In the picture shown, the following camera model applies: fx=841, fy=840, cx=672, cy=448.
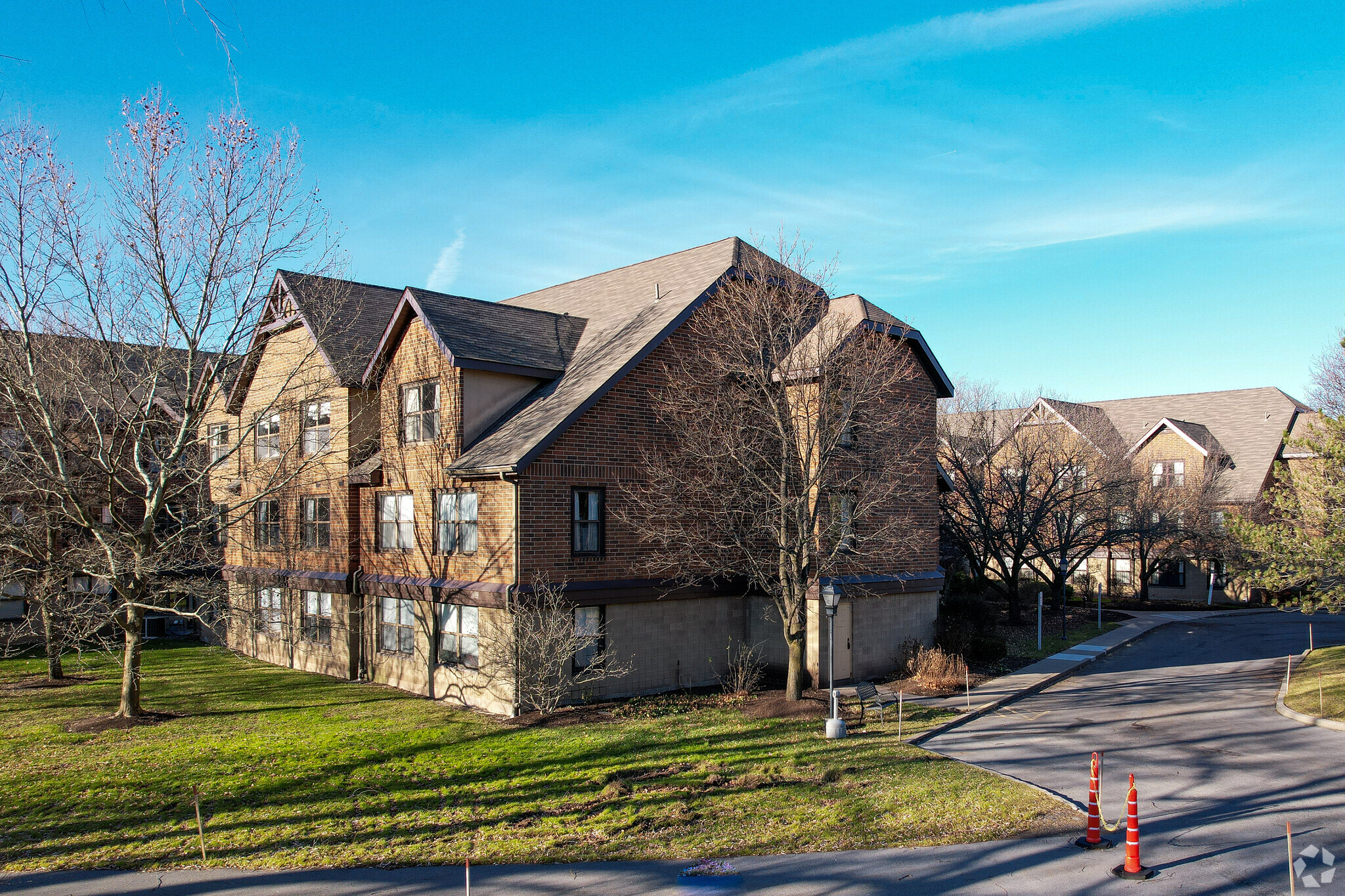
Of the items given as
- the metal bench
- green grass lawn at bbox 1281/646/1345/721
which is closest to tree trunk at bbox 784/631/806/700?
the metal bench

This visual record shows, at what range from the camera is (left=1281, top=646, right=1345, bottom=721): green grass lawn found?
57.7 feet

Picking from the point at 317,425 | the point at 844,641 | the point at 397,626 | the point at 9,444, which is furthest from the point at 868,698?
the point at 9,444

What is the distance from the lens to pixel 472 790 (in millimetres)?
12430

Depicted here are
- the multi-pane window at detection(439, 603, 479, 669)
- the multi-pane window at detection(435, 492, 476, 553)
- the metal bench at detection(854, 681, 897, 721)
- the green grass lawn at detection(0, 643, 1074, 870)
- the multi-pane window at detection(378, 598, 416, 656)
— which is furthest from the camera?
the multi-pane window at detection(378, 598, 416, 656)

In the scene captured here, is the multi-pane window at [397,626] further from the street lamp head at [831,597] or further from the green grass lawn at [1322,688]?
the green grass lawn at [1322,688]

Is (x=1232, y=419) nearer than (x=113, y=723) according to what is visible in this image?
No

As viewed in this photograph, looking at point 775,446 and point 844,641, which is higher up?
point 775,446

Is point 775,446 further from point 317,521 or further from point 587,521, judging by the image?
point 317,521

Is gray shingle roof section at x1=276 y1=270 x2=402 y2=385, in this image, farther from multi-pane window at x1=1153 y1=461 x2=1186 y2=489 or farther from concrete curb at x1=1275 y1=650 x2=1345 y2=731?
multi-pane window at x1=1153 y1=461 x2=1186 y2=489

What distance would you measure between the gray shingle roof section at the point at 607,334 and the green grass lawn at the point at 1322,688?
15.3 metres

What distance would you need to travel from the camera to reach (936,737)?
15859mm

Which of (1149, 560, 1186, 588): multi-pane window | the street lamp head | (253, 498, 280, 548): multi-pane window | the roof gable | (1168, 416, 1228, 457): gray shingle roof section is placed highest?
the roof gable

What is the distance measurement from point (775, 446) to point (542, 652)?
7.47m

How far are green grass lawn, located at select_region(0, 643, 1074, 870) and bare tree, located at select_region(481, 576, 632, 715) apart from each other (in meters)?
0.93
